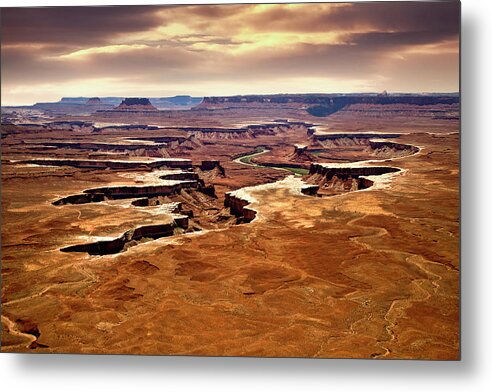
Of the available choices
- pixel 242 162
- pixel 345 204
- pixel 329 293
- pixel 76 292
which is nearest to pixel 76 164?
pixel 242 162

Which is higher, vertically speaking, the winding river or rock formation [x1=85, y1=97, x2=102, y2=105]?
rock formation [x1=85, y1=97, x2=102, y2=105]

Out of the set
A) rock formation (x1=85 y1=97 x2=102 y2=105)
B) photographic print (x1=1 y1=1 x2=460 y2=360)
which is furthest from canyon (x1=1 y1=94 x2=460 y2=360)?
rock formation (x1=85 y1=97 x2=102 y2=105)

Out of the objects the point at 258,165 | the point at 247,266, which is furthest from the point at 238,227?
the point at 258,165

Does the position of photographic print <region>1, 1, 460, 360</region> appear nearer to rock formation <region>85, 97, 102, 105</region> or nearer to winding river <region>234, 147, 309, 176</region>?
rock formation <region>85, 97, 102, 105</region>

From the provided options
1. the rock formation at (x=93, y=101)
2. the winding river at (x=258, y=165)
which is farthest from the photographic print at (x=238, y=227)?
the winding river at (x=258, y=165)

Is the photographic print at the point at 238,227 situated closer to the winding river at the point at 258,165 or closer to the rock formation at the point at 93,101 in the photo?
the rock formation at the point at 93,101

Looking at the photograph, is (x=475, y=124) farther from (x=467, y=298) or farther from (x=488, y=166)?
(x=467, y=298)

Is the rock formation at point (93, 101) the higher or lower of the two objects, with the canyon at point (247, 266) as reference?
higher

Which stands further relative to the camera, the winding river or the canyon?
the winding river
